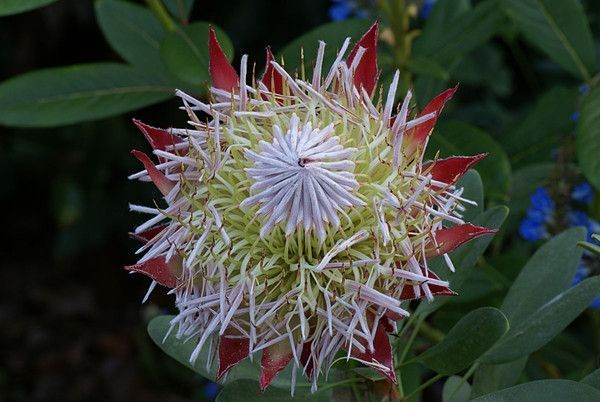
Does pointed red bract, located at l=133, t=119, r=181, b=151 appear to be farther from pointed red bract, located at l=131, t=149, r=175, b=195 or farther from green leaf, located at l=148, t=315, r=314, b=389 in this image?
green leaf, located at l=148, t=315, r=314, b=389

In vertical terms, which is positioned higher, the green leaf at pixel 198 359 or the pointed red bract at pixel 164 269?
the pointed red bract at pixel 164 269

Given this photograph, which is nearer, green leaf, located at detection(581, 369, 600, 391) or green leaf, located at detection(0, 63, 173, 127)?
green leaf, located at detection(581, 369, 600, 391)

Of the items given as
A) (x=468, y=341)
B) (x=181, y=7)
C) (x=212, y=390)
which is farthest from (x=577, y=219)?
(x=212, y=390)

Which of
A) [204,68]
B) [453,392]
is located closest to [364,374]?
[453,392]

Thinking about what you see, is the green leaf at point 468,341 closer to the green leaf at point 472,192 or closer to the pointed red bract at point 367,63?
the green leaf at point 472,192

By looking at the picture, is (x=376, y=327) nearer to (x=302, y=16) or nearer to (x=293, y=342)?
(x=293, y=342)

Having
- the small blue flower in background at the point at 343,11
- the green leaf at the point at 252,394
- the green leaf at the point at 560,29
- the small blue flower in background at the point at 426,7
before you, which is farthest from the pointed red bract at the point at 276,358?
the small blue flower in background at the point at 426,7

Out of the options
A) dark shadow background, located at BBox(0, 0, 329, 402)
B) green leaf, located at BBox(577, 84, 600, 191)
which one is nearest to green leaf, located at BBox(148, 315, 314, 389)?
green leaf, located at BBox(577, 84, 600, 191)
